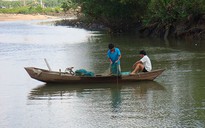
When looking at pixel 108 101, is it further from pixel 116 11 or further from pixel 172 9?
pixel 116 11

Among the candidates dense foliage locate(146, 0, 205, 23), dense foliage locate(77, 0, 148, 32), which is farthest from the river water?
dense foliage locate(77, 0, 148, 32)

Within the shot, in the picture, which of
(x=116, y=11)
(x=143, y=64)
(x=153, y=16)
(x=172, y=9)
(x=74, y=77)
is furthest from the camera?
(x=116, y=11)

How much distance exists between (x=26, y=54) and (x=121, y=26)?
Answer: 18204mm

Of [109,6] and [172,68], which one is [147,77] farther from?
[109,6]

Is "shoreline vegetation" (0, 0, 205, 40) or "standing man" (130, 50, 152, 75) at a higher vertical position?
"shoreline vegetation" (0, 0, 205, 40)

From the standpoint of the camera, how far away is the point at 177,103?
12023 mm

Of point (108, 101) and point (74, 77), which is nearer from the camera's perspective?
point (108, 101)

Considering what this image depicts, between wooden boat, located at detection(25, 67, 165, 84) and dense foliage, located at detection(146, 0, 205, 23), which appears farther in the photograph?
dense foliage, located at detection(146, 0, 205, 23)

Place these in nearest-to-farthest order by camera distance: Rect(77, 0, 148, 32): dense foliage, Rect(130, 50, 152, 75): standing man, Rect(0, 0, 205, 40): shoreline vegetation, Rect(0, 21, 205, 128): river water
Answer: Rect(0, 21, 205, 128): river water < Rect(130, 50, 152, 75): standing man < Rect(0, 0, 205, 40): shoreline vegetation < Rect(77, 0, 148, 32): dense foliage

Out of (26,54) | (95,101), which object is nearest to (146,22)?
(26,54)

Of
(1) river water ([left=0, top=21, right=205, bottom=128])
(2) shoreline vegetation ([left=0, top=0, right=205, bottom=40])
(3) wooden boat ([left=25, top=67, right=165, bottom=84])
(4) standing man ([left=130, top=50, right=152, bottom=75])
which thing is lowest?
(1) river water ([left=0, top=21, right=205, bottom=128])

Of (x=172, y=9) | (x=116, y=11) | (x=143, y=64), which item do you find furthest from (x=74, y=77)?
(x=116, y=11)

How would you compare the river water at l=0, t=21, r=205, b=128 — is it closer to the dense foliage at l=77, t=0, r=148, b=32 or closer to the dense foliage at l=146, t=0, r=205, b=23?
the dense foliage at l=146, t=0, r=205, b=23

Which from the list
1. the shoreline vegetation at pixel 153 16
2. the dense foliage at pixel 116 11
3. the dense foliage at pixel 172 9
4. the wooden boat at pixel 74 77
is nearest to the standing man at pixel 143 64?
the wooden boat at pixel 74 77
